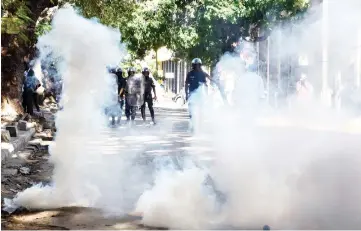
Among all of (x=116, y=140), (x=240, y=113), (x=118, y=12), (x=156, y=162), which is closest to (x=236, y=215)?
(x=156, y=162)

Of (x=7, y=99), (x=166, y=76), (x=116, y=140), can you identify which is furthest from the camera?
(x=166, y=76)

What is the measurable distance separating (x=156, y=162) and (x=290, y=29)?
9.65 ft

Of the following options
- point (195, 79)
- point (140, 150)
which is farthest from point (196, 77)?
point (140, 150)

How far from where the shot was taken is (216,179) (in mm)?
6809

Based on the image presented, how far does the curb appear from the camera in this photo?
1012 centimetres

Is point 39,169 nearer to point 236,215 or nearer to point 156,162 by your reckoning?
point 156,162

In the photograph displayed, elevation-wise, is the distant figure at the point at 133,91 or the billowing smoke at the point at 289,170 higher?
the distant figure at the point at 133,91

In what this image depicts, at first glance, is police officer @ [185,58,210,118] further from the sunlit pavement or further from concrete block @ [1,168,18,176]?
concrete block @ [1,168,18,176]

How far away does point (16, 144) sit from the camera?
11.5m

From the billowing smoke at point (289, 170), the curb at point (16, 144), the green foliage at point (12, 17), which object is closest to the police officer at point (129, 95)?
the curb at point (16, 144)

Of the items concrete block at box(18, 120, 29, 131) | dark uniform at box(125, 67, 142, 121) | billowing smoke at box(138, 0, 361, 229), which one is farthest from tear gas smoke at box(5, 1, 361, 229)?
dark uniform at box(125, 67, 142, 121)

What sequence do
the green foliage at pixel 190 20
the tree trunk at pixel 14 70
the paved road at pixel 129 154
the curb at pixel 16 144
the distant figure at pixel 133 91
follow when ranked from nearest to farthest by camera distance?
the paved road at pixel 129 154 < the curb at pixel 16 144 < the green foliage at pixel 190 20 < the tree trunk at pixel 14 70 < the distant figure at pixel 133 91

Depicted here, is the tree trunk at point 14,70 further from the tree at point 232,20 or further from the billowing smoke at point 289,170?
the billowing smoke at point 289,170

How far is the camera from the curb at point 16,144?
10.1m
